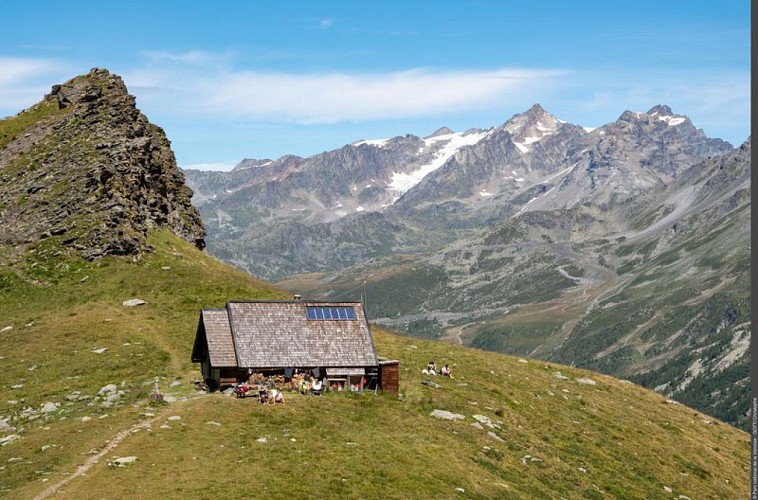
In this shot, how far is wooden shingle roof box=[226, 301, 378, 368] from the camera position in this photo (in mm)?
62625

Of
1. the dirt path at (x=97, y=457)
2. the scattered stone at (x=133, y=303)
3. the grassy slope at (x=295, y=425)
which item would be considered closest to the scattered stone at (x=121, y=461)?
the grassy slope at (x=295, y=425)

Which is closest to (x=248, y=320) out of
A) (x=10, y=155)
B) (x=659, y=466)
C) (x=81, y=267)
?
(x=659, y=466)

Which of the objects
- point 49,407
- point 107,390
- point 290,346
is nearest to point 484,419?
point 290,346

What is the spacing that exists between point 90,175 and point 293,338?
5692 centimetres

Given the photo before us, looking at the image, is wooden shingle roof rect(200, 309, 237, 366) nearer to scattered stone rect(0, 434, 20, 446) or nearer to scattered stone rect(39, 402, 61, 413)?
scattered stone rect(39, 402, 61, 413)

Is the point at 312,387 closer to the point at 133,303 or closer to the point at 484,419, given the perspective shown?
the point at 484,419

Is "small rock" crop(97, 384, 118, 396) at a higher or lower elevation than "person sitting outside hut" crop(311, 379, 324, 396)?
higher

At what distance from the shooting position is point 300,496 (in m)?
40.6

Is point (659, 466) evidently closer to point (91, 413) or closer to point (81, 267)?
point (91, 413)

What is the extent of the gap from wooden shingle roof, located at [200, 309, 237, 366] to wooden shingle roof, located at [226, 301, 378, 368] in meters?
0.66

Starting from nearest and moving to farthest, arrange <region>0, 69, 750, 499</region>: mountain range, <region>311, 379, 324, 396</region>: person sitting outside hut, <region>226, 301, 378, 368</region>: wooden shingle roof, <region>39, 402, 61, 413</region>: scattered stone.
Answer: <region>0, 69, 750, 499</region>: mountain range → <region>39, 402, 61, 413</region>: scattered stone → <region>311, 379, 324, 396</region>: person sitting outside hut → <region>226, 301, 378, 368</region>: wooden shingle roof

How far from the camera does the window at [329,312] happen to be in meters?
66.0

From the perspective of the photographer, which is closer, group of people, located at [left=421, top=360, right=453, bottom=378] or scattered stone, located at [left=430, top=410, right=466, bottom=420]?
scattered stone, located at [left=430, top=410, right=466, bottom=420]

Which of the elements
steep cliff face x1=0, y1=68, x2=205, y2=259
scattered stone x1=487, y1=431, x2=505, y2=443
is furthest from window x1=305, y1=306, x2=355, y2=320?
steep cliff face x1=0, y1=68, x2=205, y2=259
